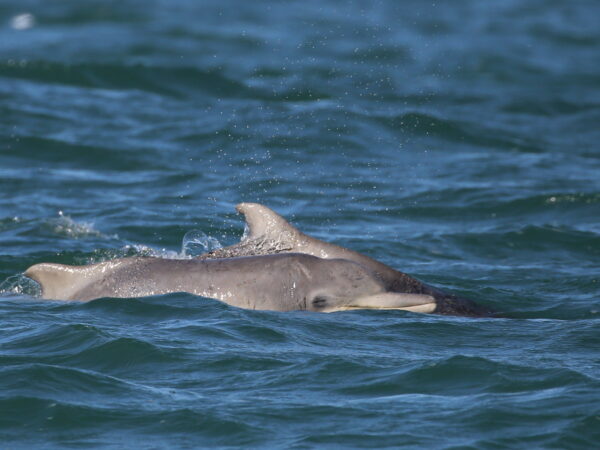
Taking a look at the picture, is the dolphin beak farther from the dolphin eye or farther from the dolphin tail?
the dolphin tail

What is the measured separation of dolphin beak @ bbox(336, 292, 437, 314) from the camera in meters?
12.6

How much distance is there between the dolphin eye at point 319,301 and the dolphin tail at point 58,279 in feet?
7.68

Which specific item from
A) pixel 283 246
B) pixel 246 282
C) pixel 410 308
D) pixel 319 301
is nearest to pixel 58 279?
pixel 246 282

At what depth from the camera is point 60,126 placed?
979 inches

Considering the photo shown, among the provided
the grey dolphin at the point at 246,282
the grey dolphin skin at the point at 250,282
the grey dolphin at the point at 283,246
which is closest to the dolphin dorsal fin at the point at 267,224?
the grey dolphin at the point at 283,246

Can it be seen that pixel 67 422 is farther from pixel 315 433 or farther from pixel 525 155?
pixel 525 155

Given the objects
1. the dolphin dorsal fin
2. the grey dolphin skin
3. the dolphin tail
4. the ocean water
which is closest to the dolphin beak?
the grey dolphin skin

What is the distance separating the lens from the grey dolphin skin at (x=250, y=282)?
1249cm

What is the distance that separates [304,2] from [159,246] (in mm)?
30475

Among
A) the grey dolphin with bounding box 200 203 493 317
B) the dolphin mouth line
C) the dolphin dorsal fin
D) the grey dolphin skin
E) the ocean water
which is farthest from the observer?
the dolphin dorsal fin

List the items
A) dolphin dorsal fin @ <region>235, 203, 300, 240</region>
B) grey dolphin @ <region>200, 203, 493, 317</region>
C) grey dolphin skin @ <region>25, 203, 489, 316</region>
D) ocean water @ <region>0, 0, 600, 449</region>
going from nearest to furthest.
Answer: ocean water @ <region>0, 0, 600, 449</region>
grey dolphin skin @ <region>25, 203, 489, 316</region>
grey dolphin @ <region>200, 203, 493, 317</region>
dolphin dorsal fin @ <region>235, 203, 300, 240</region>

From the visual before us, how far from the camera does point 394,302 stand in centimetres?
1258

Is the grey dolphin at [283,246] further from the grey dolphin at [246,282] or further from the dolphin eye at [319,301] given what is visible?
the dolphin eye at [319,301]

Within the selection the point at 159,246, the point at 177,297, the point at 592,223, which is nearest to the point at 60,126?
the point at 159,246
